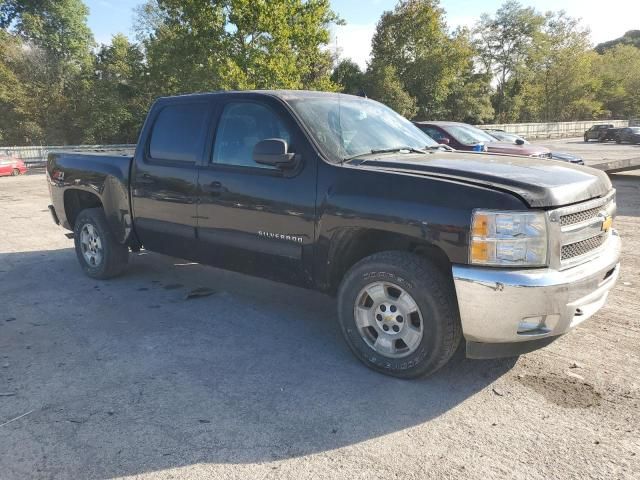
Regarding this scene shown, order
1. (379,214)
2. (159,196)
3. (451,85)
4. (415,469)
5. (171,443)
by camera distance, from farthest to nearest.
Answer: (451,85)
(159,196)
(379,214)
(171,443)
(415,469)

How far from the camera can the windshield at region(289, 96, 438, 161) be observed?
3.92 meters

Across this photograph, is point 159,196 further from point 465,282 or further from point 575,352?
point 575,352

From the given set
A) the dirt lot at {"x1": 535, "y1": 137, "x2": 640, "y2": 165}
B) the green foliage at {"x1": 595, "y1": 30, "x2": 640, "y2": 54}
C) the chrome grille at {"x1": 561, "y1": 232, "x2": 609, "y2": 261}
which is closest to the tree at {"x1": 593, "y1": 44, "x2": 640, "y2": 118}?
the dirt lot at {"x1": 535, "y1": 137, "x2": 640, "y2": 165}

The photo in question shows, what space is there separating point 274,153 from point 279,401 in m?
1.71

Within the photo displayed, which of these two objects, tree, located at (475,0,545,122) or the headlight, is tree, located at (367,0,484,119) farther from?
the headlight

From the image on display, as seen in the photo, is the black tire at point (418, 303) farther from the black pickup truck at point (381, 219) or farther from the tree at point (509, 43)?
the tree at point (509, 43)

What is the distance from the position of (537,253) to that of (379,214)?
0.99 meters

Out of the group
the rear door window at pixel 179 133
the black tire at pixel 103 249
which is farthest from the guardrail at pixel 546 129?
the rear door window at pixel 179 133

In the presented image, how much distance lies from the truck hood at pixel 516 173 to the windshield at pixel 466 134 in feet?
26.2

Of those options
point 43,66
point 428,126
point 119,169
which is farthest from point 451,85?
point 119,169

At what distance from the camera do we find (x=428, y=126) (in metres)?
Result: 12.0

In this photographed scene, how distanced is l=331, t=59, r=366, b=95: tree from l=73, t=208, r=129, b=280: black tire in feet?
141

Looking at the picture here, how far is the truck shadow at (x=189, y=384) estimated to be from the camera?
278 centimetres

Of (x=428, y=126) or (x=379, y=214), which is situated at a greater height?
(x=428, y=126)
